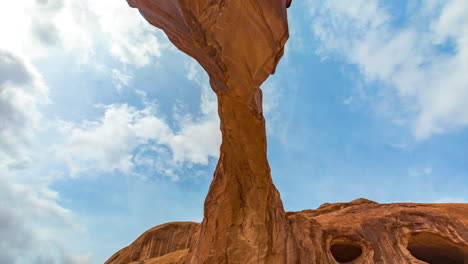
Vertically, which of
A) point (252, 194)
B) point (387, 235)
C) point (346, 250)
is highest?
point (252, 194)

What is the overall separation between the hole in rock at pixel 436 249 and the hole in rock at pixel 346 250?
2483 mm

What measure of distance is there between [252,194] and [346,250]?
20.5 feet

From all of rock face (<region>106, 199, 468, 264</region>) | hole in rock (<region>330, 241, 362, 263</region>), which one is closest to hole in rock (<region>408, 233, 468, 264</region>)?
rock face (<region>106, 199, 468, 264</region>)

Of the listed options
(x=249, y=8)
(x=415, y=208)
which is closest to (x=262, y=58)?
(x=249, y=8)

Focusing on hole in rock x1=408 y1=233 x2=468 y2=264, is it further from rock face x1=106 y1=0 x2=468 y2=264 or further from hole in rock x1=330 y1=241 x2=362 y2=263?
hole in rock x1=330 y1=241 x2=362 y2=263

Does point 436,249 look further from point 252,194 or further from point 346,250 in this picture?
point 252,194

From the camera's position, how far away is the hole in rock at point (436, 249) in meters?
10.9

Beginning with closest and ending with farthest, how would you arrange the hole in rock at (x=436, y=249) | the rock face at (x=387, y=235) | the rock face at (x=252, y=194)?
the rock face at (x=252, y=194) → the rock face at (x=387, y=235) → the hole in rock at (x=436, y=249)

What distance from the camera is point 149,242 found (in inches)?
778

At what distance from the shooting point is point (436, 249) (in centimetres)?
1161

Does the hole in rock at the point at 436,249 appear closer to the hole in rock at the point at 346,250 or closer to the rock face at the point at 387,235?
the rock face at the point at 387,235

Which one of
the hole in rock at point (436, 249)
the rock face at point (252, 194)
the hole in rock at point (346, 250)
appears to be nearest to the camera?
the rock face at point (252, 194)

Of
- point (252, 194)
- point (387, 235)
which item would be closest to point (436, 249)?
point (387, 235)

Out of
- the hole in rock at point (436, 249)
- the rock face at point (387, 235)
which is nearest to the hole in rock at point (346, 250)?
the rock face at point (387, 235)
